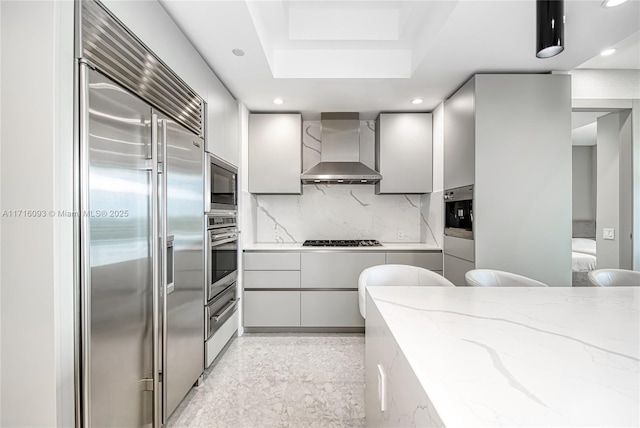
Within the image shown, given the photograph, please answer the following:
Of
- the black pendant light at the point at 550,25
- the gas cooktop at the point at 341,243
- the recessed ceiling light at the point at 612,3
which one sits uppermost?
the recessed ceiling light at the point at 612,3

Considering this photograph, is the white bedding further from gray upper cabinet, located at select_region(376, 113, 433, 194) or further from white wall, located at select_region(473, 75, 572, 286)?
gray upper cabinet, located at select_region(376, 113, 433, 194)

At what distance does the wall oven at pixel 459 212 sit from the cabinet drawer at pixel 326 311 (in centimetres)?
121

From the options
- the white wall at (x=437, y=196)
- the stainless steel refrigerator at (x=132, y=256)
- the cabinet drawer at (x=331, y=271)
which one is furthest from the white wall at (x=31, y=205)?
the white wall at (x=437, y=196)

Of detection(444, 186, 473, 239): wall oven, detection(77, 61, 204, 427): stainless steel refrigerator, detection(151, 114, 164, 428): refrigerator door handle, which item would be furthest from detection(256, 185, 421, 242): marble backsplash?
detection(151, 114, 164, 428): refrigerator door handle

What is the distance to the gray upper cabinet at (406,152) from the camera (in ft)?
11.0

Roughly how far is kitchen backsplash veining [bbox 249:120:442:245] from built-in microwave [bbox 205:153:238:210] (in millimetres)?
865

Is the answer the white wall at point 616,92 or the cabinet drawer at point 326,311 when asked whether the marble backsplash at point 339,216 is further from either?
the white wall at point 616,92

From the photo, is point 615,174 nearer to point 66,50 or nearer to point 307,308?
point 307,308

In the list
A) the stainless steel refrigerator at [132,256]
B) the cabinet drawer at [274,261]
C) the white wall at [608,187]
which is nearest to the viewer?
the stainless steel refrigerator at [132,256]

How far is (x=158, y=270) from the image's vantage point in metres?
1.54

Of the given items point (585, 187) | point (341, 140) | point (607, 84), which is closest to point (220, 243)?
point (341, 140)

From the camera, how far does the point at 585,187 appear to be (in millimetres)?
5488

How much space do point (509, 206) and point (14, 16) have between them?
2969mm

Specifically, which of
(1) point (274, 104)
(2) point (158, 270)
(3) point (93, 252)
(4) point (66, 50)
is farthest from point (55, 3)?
(1) point (274, 104)
